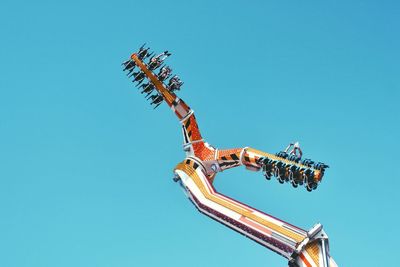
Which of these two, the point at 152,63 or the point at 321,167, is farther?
the point at 152,63

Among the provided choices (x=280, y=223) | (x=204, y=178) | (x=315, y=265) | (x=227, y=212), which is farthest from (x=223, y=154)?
(x=315, y=265)

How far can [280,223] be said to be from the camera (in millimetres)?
67250

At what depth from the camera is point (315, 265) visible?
203 ft

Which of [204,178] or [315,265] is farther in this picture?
[204,178]

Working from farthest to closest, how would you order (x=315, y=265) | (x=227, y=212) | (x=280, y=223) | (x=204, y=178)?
(x=204, y=178), (x=227, y=212), (x=280, y=223), (x=315, y=265)

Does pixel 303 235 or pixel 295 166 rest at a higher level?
pixel 295 166

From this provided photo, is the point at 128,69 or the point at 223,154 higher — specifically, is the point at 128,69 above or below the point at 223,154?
above

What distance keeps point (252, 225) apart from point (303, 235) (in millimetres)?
6546

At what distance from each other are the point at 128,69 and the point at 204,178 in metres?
20.0

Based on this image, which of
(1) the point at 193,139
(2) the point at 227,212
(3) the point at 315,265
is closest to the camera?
(3) the point at 315,265

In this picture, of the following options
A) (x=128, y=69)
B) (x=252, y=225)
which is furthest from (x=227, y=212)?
(x=128, y=69)

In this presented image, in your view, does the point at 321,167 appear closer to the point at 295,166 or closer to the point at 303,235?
the point at 295,166

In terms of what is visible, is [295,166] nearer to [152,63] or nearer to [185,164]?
[185,164]

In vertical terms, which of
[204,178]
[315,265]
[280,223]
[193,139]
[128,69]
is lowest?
[315,265]
